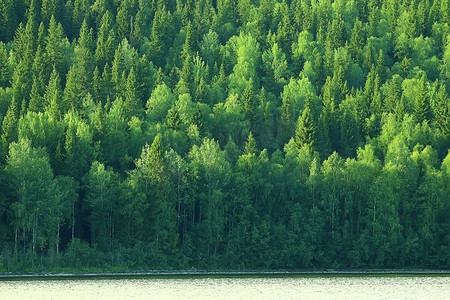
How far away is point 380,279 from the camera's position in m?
121

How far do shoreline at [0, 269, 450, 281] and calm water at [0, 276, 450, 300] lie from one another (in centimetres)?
479

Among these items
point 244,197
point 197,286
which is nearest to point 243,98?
point 244,197

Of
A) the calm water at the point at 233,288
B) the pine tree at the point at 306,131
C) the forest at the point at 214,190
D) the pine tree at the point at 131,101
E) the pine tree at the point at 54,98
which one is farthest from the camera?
the pine tree at the point at 131,101

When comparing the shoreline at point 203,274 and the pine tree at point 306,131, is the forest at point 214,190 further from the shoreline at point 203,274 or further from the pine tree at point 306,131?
the shoreline at point 203,274

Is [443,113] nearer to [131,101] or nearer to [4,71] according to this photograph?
[131,101]

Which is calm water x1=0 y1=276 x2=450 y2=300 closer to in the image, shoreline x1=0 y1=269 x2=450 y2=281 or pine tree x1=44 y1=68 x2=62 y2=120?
shoreline x1=0 y1=269 x2=450 y2=281

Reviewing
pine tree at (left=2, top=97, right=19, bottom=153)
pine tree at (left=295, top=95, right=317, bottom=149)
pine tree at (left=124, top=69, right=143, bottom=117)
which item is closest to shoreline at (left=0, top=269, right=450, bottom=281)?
pine tree at (left=2, top=97, right=19, bottom=153)

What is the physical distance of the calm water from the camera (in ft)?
311

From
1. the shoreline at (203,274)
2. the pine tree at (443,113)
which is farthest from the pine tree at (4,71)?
the shoreline at (203,274)

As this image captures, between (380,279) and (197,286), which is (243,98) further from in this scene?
(197,286)

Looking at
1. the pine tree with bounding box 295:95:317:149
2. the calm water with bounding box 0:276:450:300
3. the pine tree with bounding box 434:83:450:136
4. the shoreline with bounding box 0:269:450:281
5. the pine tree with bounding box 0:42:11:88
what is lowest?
the calm water with bounding box 0:276:450:300

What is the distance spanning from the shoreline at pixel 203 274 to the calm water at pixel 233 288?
479cm

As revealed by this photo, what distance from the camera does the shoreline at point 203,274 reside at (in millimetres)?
116787

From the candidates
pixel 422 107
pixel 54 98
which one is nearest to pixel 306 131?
pixel 422 107
